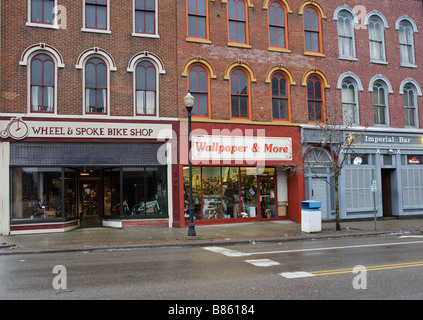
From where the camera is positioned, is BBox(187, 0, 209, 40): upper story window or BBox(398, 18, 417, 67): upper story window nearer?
BBox(187, 0, 209, 40): upper story window

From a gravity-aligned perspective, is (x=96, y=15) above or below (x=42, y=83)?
above

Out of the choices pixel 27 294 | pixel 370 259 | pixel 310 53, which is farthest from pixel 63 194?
pixel 310 53

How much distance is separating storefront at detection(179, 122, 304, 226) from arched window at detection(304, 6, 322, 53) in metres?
4.79

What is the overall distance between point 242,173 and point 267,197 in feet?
6.41

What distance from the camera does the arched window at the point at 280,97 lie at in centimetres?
1958

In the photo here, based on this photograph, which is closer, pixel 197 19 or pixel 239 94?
pixel 197 19

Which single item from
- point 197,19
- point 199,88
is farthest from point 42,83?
point 197,19

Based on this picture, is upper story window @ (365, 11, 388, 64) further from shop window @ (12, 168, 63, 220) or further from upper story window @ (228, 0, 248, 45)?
shop window @ (12, 168, 63, 220)

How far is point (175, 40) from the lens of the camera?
18.0m

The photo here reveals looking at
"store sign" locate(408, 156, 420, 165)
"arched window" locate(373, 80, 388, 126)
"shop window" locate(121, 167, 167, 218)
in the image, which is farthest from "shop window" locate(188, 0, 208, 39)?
"store sign" locate(408, 156, 420, 165)

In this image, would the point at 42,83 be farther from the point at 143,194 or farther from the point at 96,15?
the point at 143,194

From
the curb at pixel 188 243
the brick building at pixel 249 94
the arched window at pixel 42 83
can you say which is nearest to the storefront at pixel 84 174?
the arched window at pixel 42 83

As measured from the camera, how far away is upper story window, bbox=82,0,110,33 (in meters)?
16.9

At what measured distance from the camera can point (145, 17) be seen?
697 inches
